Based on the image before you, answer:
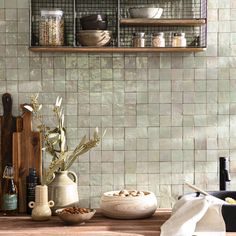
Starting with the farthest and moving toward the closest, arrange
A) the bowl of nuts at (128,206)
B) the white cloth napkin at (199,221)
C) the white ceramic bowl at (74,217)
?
the bowl of nuts at (128,206) → the white ceramic bowl at (74,217) → the white cloth napkin at (199,221)

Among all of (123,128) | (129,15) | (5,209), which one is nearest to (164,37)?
(129,15)

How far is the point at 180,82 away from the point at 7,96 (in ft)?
3.05

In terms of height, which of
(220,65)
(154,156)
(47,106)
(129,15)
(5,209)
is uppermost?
(129,15)

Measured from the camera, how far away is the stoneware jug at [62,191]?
10.7 feet

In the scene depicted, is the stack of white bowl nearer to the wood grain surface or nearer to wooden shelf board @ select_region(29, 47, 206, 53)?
wooden shelf board @ select_region(29, 47, 206, 53)

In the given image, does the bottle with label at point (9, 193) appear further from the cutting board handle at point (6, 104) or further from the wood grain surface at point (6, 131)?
the cutting board handle at point (6, 104)

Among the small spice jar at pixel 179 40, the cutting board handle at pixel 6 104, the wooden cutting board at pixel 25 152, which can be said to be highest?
the small spice jar at pixel 179 40

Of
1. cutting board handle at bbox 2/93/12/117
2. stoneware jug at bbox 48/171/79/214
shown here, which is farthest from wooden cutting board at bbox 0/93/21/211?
stoneware jug at bbox 48/171/79/214

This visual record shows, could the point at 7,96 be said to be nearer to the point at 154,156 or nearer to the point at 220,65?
the point at 154,156

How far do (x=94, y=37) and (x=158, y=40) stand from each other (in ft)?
1.10

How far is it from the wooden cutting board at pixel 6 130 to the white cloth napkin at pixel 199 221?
985 mm

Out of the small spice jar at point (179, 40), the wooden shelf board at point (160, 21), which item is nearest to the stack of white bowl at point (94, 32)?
the wooden shelf board at point (160, 21)

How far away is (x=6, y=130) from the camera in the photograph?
3.43 meters

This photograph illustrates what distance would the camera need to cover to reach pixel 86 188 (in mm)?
3520
